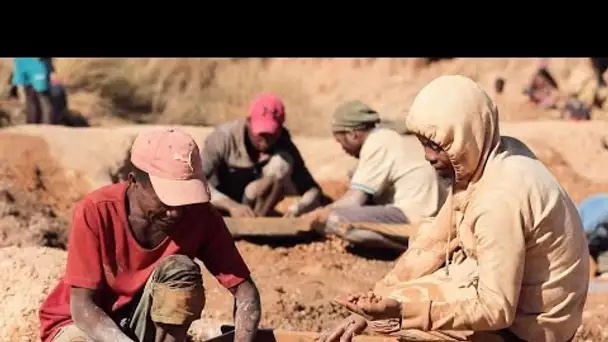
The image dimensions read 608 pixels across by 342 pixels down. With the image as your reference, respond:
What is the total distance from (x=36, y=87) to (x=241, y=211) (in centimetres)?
429

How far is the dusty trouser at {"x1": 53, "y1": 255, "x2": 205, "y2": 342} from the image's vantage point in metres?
4.20

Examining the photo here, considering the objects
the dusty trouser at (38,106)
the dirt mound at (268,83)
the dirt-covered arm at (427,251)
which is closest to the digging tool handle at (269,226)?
the dirt-covered arm at (427,251)

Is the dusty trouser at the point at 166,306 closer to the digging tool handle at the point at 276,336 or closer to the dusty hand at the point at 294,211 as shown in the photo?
the digging tool handle at the point at 276,336

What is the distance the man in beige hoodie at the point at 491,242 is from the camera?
3.93 m

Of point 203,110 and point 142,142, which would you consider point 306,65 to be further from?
point 142,142

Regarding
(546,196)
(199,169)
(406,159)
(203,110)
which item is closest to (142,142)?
(199,169)

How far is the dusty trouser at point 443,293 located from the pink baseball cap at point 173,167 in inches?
30.5

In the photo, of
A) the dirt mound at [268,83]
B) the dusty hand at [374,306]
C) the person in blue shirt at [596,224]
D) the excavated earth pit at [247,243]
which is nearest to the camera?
the dusty hand at [374,306]

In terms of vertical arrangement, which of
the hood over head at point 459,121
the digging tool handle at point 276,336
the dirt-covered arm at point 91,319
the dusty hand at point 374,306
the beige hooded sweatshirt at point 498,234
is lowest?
the digging tool handle at point 276,336

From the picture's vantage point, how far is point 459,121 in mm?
3947

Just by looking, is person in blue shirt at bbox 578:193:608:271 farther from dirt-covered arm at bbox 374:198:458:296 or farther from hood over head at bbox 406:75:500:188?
hood over head at bbox 406:75:500:188

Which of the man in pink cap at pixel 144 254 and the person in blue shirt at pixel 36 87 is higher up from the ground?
the man in pink cap at pixel 144 254

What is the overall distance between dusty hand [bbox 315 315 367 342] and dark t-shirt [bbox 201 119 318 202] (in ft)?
11.4

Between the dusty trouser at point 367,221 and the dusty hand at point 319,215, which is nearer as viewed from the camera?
the dusty trouser at point 367,221
